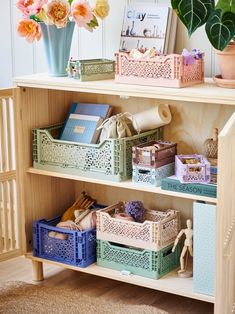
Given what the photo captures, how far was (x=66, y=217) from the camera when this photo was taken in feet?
9.41

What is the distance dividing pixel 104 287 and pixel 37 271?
0.29 metres

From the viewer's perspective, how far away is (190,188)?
7.83ft

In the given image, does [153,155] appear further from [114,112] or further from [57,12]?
[57,12]

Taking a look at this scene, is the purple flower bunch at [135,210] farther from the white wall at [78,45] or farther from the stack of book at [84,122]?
the white wall at [78,45]

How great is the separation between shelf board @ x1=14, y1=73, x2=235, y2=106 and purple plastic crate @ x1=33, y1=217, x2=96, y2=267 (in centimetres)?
56

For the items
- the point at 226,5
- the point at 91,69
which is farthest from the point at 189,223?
the point at 226,5

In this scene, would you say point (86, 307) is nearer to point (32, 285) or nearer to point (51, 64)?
point (32, 285)

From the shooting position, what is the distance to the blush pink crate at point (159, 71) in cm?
236

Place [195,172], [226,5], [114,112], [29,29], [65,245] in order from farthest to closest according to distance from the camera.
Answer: [114,112]
[65,245]
[29,29]
[195,172]
[226,5]

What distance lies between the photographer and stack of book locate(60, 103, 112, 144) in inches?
107

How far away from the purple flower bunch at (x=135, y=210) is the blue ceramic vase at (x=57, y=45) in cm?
57

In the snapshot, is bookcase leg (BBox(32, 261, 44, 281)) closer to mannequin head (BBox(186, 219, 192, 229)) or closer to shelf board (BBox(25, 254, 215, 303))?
shelf board (BBox(25, 254, 215, 303))

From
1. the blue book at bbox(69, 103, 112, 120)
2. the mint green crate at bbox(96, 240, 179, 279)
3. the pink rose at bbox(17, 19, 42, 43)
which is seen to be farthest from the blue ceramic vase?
the mint green crate at bbox(96, 240, 179, 279)

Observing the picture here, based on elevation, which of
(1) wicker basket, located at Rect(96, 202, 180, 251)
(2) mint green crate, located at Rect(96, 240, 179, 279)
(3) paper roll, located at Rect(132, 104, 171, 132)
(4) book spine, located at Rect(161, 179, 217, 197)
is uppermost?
(3) paper roll, located at Rect(132, 104, 171, 132)
